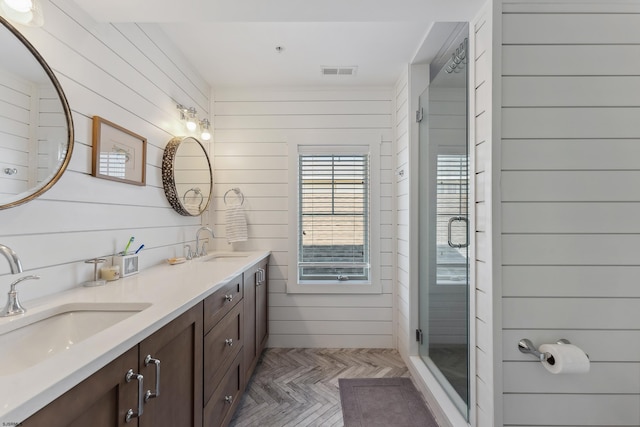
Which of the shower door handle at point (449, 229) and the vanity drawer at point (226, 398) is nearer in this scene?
the vanity drawer at point (226, 398)

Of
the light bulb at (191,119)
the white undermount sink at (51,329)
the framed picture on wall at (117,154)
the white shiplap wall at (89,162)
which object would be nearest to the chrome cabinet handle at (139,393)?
the white undermount sink at (51,329)

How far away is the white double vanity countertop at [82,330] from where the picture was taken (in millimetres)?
585

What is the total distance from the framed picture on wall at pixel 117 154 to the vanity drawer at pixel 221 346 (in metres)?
0.95

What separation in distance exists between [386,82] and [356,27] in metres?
0.83

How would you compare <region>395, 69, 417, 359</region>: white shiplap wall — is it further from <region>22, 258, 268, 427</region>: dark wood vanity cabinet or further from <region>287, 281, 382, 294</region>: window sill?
<region>22, 258, 268, 427</region>: dark wood vanity cabinet

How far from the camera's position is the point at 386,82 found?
2.79 meters

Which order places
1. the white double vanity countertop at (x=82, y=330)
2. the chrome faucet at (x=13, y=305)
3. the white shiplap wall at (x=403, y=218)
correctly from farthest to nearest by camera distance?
the white shiplap wall at (x=403, y=218) < the chrome faucet at (x=13, y=305) < the white double vanity countertop at (x=82, y=330)

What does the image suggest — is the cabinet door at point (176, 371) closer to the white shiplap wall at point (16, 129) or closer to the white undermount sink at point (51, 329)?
the white undermount sink at point (51, 329)

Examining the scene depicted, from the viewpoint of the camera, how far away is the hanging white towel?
2.71 meters

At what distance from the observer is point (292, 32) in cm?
207

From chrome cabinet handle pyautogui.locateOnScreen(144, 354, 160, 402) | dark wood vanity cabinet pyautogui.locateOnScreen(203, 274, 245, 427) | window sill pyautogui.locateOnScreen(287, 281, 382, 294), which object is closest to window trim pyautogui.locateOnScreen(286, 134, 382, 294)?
window sill pyautogui.locateOnScreen(287, 281, 382, 294)

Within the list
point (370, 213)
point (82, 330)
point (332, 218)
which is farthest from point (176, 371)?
point (370, 213)

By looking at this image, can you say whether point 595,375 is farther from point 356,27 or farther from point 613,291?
point 356,27

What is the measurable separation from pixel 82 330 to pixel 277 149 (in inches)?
82.7
